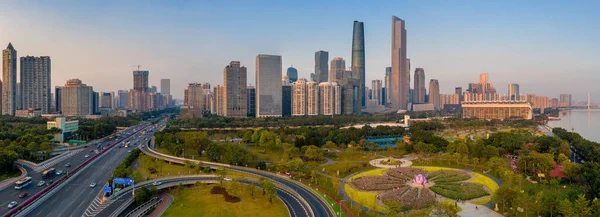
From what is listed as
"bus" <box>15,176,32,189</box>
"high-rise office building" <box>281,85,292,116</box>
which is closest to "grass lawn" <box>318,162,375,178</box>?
"bus" <box>15,176,32,189</box>

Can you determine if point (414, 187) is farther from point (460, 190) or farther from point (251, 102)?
point (251, 102)

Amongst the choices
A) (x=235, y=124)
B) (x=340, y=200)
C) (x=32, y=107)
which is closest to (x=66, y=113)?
(x=32, y=107)

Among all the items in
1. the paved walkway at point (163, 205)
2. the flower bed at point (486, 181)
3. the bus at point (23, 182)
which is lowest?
the paved walkway at point (163, 205)

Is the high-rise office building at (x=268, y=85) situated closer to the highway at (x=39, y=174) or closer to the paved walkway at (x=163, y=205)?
the highway at (x=39, y=174)

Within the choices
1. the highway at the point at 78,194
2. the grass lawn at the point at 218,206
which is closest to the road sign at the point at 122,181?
the highway at the point at 78,194

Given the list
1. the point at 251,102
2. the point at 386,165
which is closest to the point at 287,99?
the point at 251,102

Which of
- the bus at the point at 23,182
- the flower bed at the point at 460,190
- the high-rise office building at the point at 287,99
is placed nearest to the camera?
the flower bed at the point at 460,190

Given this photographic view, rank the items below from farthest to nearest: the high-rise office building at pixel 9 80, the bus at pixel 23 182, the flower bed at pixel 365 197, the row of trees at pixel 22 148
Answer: the high-rise office building at pixel 9 80, the row of trees at pixel 22 148, the bus at pixel 23 182, the flower bed at pixel 365 197
